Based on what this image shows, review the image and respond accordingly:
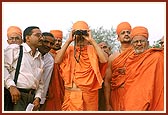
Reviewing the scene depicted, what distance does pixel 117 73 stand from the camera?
7664mm

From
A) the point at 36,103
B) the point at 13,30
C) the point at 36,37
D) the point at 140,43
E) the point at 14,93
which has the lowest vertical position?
the point at 36,103

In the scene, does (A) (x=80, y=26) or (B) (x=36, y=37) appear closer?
(B) (x=36, y=37)

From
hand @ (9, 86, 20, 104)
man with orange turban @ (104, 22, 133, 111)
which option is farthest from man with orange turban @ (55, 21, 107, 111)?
hand @ (9, 86, 20, 104)

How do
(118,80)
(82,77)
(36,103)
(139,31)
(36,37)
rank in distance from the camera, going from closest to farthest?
1. (36,103)
2. (36,37)
3. (82,77)
4. (139,31)
5. (118,80)

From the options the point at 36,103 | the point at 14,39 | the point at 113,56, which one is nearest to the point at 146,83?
the point at 113,56

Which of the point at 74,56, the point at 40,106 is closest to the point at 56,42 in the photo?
the point at 74,56

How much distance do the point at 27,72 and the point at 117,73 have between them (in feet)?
5.23

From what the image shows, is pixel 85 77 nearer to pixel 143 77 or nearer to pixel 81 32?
pixel 81 32

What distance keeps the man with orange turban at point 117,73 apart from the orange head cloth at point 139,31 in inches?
7.4

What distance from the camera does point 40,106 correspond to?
7.45 meters

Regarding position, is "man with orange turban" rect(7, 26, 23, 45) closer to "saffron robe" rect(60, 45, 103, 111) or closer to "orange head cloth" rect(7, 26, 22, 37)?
"orange head cloth" rect(7, 26, 22, 37)

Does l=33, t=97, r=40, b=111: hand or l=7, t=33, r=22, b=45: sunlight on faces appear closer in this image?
l=33, t=97, r=40, b=111: hand

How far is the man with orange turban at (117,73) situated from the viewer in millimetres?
7555

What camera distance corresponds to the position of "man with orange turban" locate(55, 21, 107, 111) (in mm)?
7160
